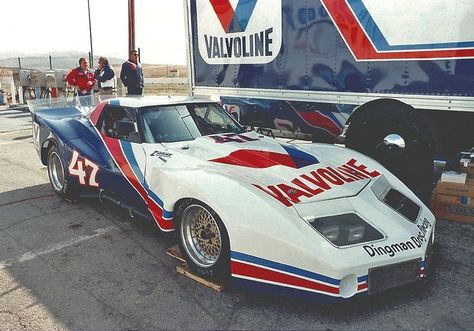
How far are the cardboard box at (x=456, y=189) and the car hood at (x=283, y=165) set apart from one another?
1.30m

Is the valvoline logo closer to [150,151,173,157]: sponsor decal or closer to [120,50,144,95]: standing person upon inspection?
[150,151,173,157]: sponsor decal

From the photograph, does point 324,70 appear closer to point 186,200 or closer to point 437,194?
point 437,194

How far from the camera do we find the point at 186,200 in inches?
140

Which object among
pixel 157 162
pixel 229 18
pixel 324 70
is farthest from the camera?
pixel 229 18

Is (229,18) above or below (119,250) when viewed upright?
above

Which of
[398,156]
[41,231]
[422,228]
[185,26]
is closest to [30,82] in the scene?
[185,26]

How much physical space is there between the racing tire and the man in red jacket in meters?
6.55

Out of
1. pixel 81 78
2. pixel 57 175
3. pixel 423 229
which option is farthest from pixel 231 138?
pixel 81 78

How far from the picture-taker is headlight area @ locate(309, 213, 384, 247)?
9.75ft

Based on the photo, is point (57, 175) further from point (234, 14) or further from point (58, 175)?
point (234, 14)

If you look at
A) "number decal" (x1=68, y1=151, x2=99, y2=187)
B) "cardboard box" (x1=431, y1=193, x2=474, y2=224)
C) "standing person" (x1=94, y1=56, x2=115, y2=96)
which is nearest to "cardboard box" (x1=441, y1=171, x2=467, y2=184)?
"cardboard box" (x1=431, y1=193, x2=474, y2=224)

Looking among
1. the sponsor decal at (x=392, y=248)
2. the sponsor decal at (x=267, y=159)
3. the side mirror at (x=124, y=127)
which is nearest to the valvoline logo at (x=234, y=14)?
the side mirror at (x=124, y=127)

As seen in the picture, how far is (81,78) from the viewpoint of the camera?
11891 millimetres

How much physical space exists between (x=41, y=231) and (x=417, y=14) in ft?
15.8
